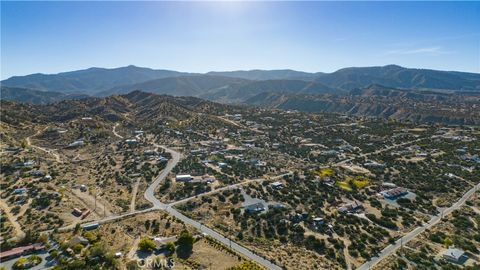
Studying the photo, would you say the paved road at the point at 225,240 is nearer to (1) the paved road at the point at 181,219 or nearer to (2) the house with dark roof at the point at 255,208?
(1) the paved road at the point at 181,219

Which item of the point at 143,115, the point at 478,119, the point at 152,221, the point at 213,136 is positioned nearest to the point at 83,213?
the point at 152,221

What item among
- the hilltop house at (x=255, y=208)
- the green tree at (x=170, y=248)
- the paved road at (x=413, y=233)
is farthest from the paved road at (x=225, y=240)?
the paved road at (x=413, y=233)

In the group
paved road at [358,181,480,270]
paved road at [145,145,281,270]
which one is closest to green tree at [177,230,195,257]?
paved road at [145,145,281,270]

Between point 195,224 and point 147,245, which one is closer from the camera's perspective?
point 147,245

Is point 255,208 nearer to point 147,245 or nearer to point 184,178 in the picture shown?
point 147,245

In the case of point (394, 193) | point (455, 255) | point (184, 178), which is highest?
point (455, 255)

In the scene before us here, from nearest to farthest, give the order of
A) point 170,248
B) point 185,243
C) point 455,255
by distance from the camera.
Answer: point 455,255 < point 170,248 < point 185,243

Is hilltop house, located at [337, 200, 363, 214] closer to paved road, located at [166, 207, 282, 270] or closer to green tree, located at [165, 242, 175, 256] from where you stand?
paved road, located at [166, 207, 282, 270]

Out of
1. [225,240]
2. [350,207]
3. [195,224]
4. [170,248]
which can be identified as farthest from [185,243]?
[350,207]

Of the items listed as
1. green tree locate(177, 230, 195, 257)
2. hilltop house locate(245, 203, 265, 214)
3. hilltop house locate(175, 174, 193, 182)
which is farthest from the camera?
hilltop house locate(175, 174, 193, 182)

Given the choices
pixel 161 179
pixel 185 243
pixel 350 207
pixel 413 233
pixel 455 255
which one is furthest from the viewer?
pixel 161 179
